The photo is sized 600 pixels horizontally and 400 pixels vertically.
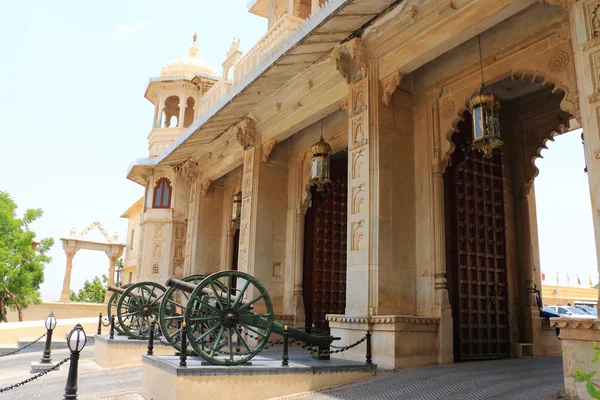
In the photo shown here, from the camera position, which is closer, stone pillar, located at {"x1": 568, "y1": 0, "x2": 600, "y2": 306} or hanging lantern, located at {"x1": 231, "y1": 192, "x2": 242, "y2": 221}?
stone pillar, located at {"x1": 568, "y1": 0, "x2": 600, "y2": 306}

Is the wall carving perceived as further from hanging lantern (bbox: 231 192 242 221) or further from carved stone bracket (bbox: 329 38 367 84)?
hanging lantern (bbox: 231 192 242 221)

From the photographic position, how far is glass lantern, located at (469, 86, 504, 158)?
6844mm

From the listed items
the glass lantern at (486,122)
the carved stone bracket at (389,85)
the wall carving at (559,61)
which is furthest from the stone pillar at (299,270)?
the wall carving at (559,61)

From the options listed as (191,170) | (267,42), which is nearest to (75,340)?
(267,42)

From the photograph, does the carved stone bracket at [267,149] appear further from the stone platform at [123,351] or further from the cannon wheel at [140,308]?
the stone platform at [123,351]

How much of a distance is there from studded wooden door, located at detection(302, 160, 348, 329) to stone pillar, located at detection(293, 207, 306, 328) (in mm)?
227

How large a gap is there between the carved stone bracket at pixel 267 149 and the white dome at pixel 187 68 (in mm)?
7273

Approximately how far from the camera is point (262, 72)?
31.2 ft

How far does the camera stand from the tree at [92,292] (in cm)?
4919

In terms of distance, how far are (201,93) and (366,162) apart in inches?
446

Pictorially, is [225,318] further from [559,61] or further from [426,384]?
[559,61]

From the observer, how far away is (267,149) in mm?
12008

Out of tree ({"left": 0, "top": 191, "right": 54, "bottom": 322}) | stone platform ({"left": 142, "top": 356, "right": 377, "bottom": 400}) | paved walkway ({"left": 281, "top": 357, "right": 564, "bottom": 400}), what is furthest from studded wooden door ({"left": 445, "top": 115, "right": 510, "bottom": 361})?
tree ({"left": 0, "top": 191, "right": 54, "bottom": 322})

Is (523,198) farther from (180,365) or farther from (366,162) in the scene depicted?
(180,365)
